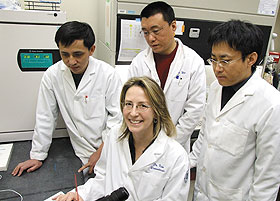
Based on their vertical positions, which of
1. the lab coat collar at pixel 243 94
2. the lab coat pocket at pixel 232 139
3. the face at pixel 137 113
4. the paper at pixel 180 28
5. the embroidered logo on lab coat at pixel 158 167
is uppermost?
the paper at pixel 180 28

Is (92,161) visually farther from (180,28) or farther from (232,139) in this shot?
(180,28)

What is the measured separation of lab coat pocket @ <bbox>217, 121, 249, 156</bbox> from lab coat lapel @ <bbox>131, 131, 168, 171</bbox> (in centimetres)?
27

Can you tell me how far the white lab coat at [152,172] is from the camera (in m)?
0.99

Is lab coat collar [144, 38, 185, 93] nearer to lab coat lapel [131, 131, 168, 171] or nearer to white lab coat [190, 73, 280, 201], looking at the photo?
white lab coat [190, 73, 280, 201]

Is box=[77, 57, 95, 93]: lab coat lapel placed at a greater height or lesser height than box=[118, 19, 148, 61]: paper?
lesser

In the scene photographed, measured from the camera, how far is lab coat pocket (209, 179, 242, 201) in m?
1.07

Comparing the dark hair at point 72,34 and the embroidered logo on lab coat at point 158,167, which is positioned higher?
the dark hair at point 72,34

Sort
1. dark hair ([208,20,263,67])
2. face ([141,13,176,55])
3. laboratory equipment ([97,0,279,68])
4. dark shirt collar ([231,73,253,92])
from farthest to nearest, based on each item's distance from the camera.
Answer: laboratory equipment ([97,0,279,68]) → face ([141,13,176,55]) → dark shirt collar ([231,73,253,92]) → dark hair ([208,20,263,67])

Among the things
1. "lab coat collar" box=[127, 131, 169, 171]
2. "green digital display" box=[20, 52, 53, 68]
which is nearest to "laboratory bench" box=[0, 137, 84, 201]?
"lab coat collar" box=[127, 131, 169, 171]

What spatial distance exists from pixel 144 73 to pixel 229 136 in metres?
0.69

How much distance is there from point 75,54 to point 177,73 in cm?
62

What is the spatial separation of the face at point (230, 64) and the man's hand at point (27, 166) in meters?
1.04

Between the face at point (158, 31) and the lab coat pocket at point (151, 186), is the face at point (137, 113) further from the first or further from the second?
the face at point (158, 31)

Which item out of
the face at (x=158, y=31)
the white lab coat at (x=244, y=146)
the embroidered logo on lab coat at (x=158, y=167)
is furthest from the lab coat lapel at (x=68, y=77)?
the white lab coat at (x=244, y=146)
